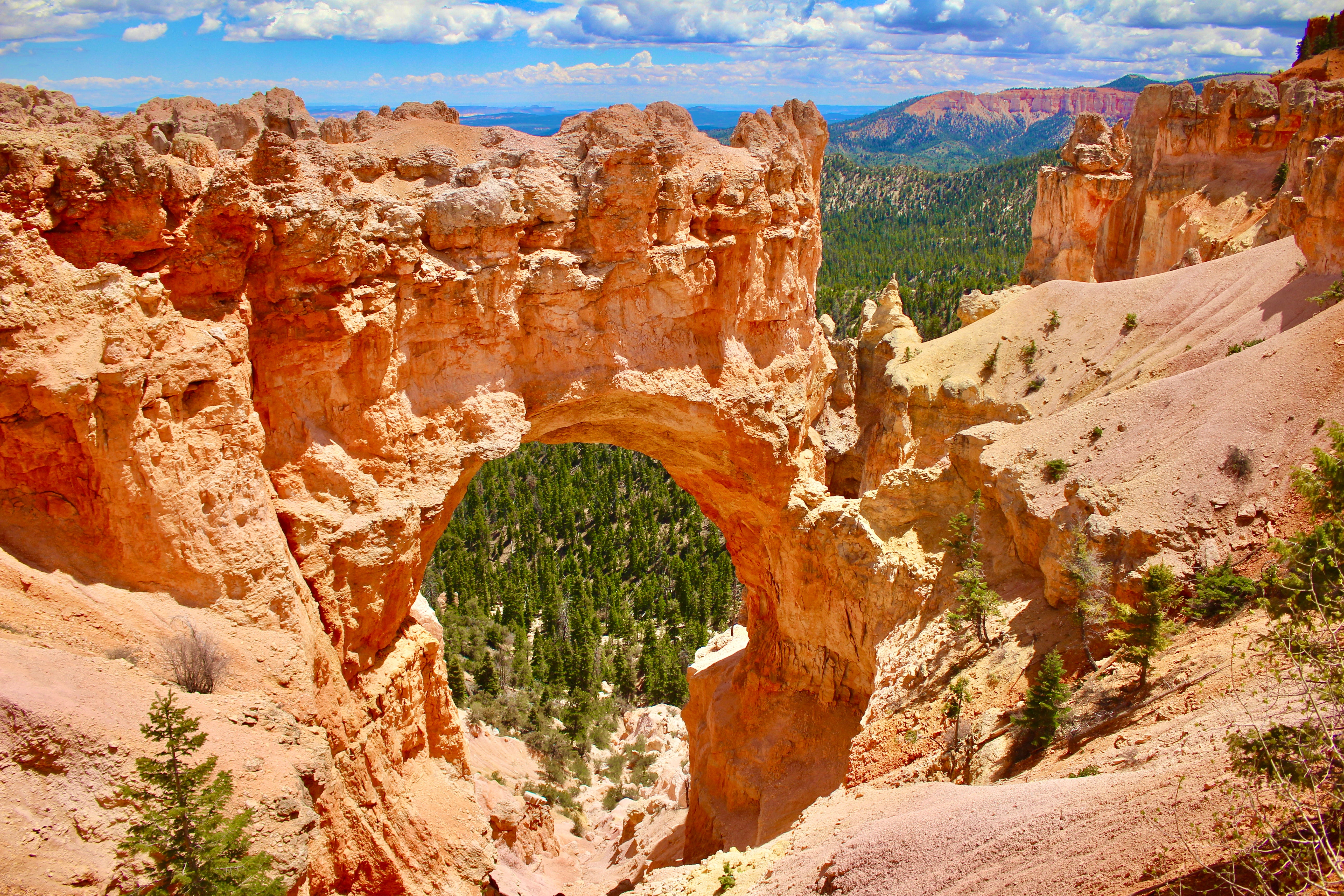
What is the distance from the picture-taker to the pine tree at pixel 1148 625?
13.3 meters

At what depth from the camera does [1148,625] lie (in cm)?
1368

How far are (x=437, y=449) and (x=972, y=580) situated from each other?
10.1m

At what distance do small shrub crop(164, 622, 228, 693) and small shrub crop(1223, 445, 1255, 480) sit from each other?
54.0ft

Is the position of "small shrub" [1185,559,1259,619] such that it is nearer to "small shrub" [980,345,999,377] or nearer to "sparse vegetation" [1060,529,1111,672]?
"sparse vegetation" [1060,529,1111,672]

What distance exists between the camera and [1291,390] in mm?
17266

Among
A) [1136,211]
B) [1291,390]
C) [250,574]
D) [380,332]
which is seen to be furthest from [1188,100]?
[250,574]

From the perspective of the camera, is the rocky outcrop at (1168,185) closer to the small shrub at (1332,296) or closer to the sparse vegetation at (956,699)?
the small shrub at (1332,296)

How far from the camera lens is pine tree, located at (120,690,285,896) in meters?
8.40

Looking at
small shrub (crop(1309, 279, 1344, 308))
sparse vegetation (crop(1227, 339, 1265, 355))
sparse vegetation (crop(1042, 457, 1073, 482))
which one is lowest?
sparse vegetation (crop(1042, 457, 1073, 482))

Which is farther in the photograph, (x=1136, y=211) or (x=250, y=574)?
(x=1136, y=211)

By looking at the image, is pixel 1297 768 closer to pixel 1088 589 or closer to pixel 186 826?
pixel 1088 589

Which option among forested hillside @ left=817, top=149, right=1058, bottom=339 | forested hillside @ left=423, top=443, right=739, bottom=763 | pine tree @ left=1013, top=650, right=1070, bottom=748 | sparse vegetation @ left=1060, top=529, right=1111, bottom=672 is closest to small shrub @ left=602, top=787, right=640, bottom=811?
forested hillside @ left=423, top=443, right=739, bottom=763

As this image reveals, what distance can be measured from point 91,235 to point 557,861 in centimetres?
1803

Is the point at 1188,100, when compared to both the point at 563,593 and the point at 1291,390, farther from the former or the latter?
the point at 563,593
